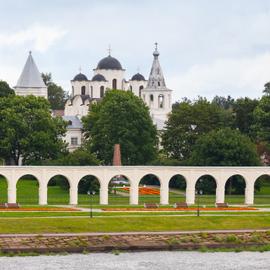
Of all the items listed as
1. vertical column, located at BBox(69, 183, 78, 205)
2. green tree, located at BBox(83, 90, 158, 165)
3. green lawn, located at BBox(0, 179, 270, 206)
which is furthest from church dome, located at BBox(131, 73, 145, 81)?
vertical column, located at BBox(69, 183, 78, 205)

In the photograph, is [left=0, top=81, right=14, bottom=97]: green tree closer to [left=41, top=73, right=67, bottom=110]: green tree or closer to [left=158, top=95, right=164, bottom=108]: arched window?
[left=158, top=95, right=164, bottom=108]: arched window

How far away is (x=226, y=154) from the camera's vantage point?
283 feet

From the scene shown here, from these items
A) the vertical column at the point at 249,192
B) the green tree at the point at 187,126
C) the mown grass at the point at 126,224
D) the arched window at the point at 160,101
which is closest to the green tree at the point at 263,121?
the green tree at the point at 187,126

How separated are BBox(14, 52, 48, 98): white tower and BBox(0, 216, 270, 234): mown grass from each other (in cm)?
6545

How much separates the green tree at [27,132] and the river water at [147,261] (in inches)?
1816

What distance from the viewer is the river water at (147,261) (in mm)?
47031

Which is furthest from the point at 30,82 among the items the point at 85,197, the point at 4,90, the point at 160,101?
the point at 85,197

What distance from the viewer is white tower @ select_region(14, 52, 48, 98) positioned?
12444 centimetres

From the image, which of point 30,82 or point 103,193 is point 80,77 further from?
point 103,193

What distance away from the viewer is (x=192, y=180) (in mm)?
78062

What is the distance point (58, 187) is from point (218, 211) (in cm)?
2788

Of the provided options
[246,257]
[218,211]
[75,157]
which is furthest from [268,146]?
[246,257]

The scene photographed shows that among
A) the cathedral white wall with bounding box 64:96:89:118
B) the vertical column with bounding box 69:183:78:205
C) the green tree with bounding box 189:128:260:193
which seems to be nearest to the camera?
the vertical column with bounding box 69:183:78:205

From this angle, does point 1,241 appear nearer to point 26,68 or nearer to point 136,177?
point 136,177
